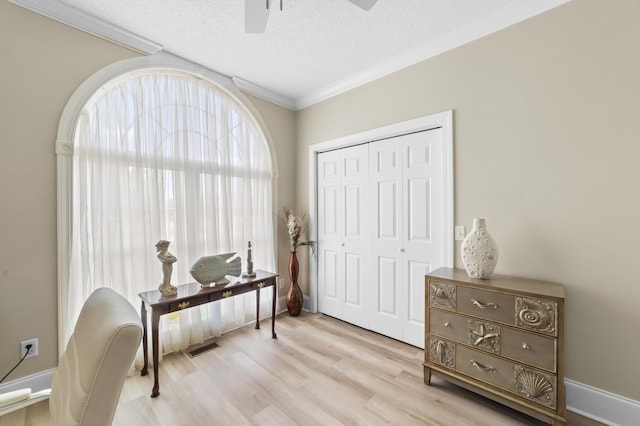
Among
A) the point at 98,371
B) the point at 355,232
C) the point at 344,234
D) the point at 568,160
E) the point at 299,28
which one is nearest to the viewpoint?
the point at 98,371

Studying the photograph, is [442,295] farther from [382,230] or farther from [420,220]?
[382,230]

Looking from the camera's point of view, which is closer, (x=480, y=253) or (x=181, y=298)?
(x=480, y=253)

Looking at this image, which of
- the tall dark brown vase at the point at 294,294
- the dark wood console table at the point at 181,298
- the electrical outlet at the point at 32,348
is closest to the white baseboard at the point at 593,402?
the electrical outlet at the point at 32,348

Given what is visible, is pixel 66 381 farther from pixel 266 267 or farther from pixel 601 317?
pixel 601 317

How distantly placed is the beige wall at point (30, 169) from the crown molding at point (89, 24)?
1.8 inches

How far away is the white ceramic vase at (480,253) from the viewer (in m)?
1.90

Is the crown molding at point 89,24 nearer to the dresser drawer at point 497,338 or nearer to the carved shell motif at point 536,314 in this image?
the dresser drawer at point 497,338

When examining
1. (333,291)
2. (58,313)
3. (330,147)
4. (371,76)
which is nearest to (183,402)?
(58,313)

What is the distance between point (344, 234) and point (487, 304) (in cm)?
170

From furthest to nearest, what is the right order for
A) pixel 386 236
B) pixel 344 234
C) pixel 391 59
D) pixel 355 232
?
pixel 344 234, pixel 355 232, pixel 386 236, pixel 391 59

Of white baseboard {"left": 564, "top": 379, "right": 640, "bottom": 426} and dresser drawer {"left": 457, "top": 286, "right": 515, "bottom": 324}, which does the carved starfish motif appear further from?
Result: white baseboard {"left": 564, "top": 379, "right": 640, "bottom": 426}

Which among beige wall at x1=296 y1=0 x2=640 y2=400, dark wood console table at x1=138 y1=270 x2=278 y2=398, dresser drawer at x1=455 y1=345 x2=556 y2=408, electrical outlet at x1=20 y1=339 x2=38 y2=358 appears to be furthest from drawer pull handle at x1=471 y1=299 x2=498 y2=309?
electrical outlet at x1=20 y1=339 x2=38 y2=358

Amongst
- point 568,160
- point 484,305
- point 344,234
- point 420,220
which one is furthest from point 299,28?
point 484,305

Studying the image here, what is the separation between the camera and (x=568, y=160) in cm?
183
